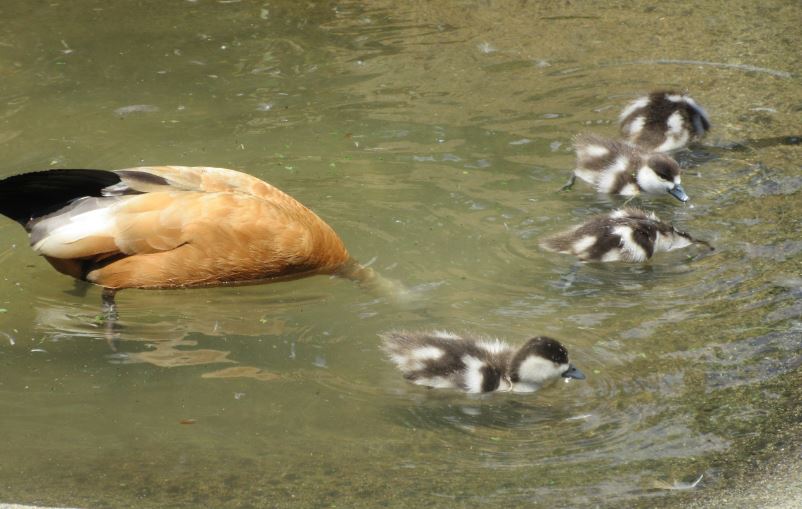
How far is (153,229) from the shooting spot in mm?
5828

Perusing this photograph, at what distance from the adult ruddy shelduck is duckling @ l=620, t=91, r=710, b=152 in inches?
99.7

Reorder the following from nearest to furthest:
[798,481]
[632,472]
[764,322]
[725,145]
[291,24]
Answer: [798,481], [632,472], [764,322], [725,145], [291,24]

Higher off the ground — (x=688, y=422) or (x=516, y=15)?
(x=516, y=15)

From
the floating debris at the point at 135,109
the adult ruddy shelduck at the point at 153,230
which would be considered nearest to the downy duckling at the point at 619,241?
the adult ruddy shelduck at the point at 153,230

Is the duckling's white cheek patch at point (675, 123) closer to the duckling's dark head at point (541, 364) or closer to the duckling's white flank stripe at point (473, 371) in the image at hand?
the duckling's dark head at point (541, 364)

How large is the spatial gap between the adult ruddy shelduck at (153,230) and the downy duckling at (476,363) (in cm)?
105

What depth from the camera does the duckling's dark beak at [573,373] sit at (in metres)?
4.83

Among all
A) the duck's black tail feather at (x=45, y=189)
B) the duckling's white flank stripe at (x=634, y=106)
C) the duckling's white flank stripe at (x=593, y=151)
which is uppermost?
the duck's black tail feather at (x=45, y=189)

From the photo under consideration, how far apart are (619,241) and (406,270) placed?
1.16 metres

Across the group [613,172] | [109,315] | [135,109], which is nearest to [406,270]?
[109,315]

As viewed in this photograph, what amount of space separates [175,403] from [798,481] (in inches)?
100.0

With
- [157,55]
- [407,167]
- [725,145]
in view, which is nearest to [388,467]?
[407,167]

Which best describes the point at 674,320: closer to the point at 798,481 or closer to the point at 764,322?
the point at 764,322

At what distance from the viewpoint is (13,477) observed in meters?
4.24
